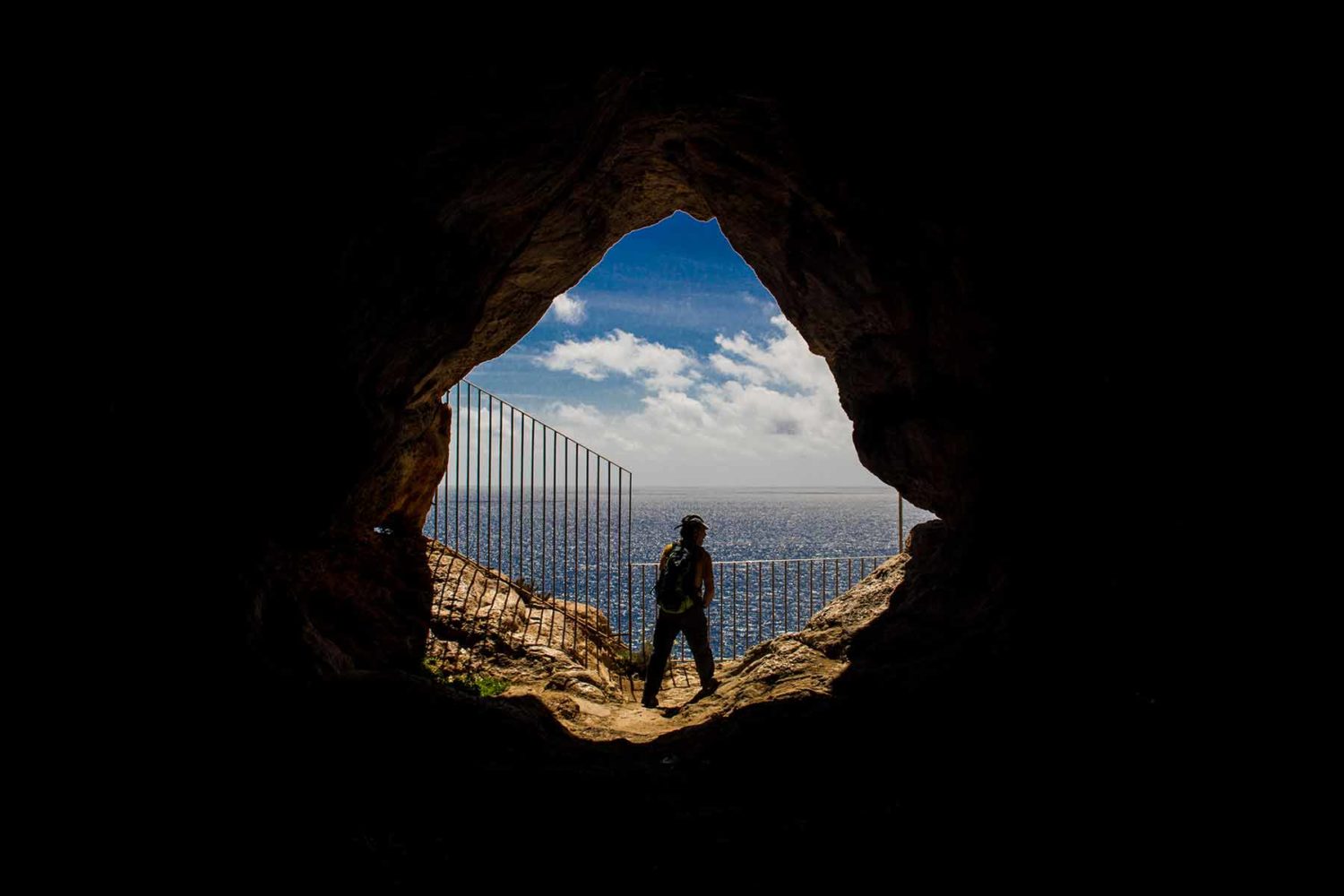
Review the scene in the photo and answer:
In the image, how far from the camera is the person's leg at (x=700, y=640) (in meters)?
7.71

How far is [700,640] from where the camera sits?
784 cm

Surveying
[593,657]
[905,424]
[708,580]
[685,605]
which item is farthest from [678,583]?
[905,424]

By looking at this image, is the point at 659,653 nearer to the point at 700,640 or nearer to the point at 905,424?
the point at 700,640

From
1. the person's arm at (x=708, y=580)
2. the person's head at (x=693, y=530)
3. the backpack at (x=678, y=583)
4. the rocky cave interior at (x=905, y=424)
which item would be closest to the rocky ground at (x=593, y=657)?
the rocky cave interior at (x=905, y=424)

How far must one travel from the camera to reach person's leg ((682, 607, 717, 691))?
771 cm

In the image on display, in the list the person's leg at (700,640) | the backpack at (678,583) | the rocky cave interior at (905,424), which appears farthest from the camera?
the person's leg at (700,640)

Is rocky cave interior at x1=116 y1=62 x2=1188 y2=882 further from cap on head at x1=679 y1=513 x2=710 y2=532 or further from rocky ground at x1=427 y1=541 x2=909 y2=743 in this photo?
cap on head at x1=679 y1=513 x2=710 y2=532

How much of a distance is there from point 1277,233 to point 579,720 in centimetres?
667

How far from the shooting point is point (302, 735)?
151 inches

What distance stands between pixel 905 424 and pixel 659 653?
385cm

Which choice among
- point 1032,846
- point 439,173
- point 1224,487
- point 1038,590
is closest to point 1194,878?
point 1032,846

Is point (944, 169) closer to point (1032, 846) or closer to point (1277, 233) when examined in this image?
point (1277, 233)

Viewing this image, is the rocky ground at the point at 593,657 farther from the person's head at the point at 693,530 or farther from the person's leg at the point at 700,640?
the person's head at the point at 693,530

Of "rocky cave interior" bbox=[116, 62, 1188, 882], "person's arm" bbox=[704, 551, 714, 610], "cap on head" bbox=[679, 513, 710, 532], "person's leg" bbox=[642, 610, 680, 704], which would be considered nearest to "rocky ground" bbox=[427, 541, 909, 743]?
"person's leg" bbox=[642, 610, 680, 704]
